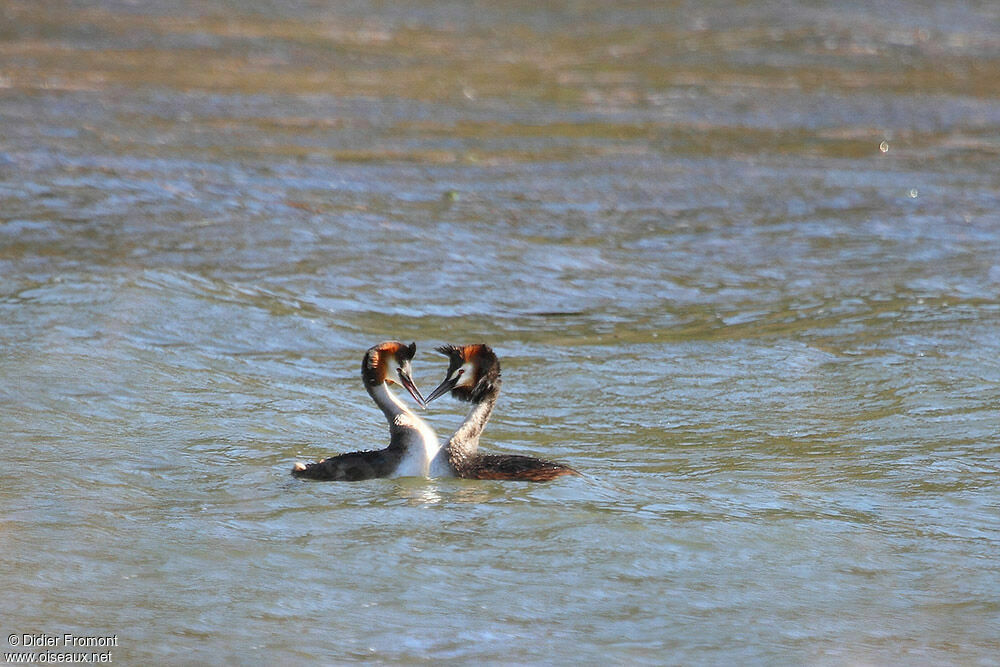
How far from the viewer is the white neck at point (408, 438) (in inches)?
287

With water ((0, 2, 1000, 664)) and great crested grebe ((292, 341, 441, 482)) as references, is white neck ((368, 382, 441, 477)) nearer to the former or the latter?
great crested grebe ((292, 341, 441, 482))

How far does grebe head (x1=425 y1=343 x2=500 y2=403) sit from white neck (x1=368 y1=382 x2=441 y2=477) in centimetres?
16

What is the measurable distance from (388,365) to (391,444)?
390 mm

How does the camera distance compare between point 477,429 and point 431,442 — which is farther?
point 477,429

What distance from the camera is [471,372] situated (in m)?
7.48

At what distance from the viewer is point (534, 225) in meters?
→ 14.4

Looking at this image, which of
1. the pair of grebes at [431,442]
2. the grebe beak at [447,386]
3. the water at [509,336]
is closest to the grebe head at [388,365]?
the pair of grebes at [431,442]

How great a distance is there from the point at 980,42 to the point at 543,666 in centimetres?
2076

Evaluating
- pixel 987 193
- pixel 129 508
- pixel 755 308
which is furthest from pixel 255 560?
pixel 987 193

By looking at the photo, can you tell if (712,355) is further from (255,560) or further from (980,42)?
(980,42)

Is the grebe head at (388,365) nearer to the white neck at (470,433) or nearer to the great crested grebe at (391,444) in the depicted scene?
the great crested grebe at (391,444)

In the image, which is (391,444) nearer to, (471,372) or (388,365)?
(388,365)

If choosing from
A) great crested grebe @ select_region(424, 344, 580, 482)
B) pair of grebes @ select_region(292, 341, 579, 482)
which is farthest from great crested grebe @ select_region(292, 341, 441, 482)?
great crested grebe @ select_region(424, 344, 580, 482)

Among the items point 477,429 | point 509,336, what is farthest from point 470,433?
point 509,336
